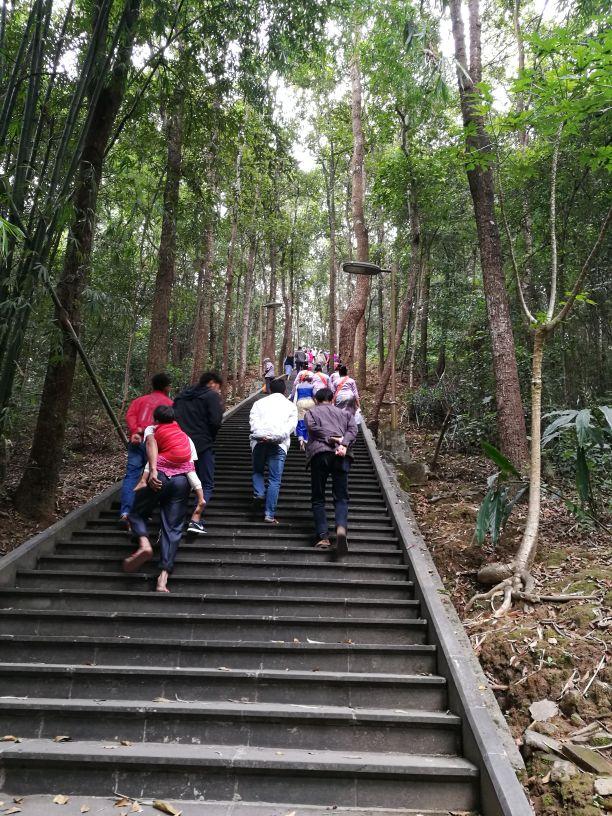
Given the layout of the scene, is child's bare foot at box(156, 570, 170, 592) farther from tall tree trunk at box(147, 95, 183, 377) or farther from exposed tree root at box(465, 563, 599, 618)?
tall tree trunk at box(147, 95, 183, 377)

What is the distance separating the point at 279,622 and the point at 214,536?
5.60 feet

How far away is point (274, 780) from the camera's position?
9.73ft

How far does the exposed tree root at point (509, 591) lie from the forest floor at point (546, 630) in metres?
0.05

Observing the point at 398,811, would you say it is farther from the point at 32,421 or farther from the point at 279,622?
the point at 32,421

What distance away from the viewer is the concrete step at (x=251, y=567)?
4.96 metres

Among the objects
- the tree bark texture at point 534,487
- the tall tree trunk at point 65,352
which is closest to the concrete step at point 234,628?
the tree bark texture at point 534,487

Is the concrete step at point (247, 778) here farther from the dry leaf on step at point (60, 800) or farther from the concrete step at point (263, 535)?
the concrete step at point (263, 535)

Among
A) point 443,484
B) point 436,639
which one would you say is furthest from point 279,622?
point 443,484

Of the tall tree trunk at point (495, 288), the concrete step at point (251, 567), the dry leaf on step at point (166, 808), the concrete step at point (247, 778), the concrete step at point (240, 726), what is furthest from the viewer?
the tall tree trunk at point (495, 288)

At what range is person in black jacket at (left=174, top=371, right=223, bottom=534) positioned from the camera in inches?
233

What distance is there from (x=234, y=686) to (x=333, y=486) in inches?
85.7

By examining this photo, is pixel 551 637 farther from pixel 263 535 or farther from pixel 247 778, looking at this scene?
pixel 263 535

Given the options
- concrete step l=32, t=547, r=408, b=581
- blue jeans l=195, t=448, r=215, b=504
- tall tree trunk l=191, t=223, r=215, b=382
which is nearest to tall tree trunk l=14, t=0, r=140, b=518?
concrete step l=32, t=547, r=408, b=581

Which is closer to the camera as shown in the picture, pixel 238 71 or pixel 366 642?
pixel 366 642
